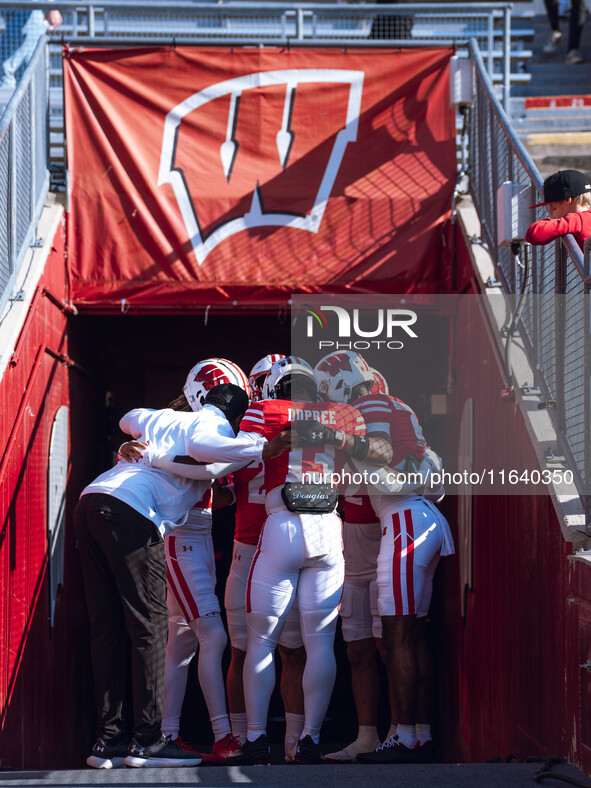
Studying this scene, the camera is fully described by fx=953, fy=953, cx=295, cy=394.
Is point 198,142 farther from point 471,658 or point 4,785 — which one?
point 4,785

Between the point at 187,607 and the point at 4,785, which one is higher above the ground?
the point at 187,607

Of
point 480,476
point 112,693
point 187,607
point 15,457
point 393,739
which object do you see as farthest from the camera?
point 480,476

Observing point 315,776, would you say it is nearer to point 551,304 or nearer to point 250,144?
point 551,304

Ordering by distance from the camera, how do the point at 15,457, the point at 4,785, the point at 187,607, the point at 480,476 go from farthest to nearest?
1. the point at 480,476
2. the point at 15,457
3. the point at 187,607
4. the point at 4,785

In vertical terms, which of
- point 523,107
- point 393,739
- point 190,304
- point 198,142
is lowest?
point 393,739

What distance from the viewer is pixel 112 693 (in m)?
4.79

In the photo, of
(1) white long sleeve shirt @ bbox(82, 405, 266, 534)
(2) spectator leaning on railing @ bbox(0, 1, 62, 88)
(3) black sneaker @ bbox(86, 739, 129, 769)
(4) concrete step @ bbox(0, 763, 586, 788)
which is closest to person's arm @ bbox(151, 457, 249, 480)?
(1) white long sleeve shirt @ bbox(82, 405, 266, 534)

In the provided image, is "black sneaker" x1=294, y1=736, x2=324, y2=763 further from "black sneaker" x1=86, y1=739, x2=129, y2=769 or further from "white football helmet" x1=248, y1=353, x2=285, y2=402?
"white football helmet" x1=248, y1=353, x2=285, y2=402

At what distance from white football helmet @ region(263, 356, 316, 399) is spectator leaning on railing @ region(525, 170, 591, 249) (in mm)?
1488

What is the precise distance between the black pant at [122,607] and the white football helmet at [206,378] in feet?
3.49

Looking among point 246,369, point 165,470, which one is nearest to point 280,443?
point 165,470

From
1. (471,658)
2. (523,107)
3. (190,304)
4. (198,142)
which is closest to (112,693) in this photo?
(471,658)

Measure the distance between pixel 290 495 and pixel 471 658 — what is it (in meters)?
2.40

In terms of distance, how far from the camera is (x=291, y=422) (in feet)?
17.5
